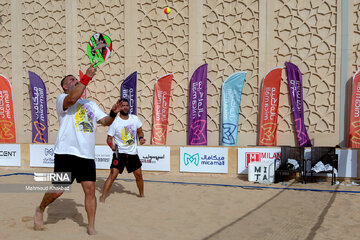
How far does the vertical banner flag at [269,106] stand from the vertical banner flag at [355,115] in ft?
7.34

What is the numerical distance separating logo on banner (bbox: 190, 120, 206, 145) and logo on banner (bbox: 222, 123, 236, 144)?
745 millimetres

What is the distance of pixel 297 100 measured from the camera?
35.8 ft

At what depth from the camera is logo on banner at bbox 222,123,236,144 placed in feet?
37.5

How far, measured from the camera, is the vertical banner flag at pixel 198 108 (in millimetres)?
11750

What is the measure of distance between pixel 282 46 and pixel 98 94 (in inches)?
284

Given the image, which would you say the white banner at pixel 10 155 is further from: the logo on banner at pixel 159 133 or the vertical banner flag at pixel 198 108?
the vertical banner flag at pixel 198 108

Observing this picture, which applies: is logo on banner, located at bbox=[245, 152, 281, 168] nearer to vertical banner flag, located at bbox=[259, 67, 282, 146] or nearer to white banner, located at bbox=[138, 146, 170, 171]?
vertical banner flag, located at bbox=[259, 67, 282, 146]

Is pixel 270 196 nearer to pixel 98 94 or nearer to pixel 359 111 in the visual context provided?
pixel 359 111

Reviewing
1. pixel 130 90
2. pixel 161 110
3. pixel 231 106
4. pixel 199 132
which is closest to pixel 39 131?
pixel 130 90

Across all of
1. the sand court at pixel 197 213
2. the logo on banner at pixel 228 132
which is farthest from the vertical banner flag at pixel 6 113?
the logo on banner at pixel 228 132

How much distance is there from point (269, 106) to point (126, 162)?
260 inches

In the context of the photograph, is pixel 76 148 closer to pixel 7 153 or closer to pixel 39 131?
pixel 7 153

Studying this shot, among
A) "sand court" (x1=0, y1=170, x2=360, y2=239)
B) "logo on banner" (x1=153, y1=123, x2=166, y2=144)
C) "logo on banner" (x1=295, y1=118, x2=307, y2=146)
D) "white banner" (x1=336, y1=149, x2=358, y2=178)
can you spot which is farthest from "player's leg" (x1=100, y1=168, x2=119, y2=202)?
"logo on banner" (x1=295, y1=118, x2=307, y2=146)

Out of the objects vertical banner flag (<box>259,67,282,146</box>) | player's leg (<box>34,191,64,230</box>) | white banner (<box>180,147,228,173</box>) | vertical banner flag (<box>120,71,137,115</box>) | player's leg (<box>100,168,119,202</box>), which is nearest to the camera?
player's leg (<box>34,191,64,230</box>)
